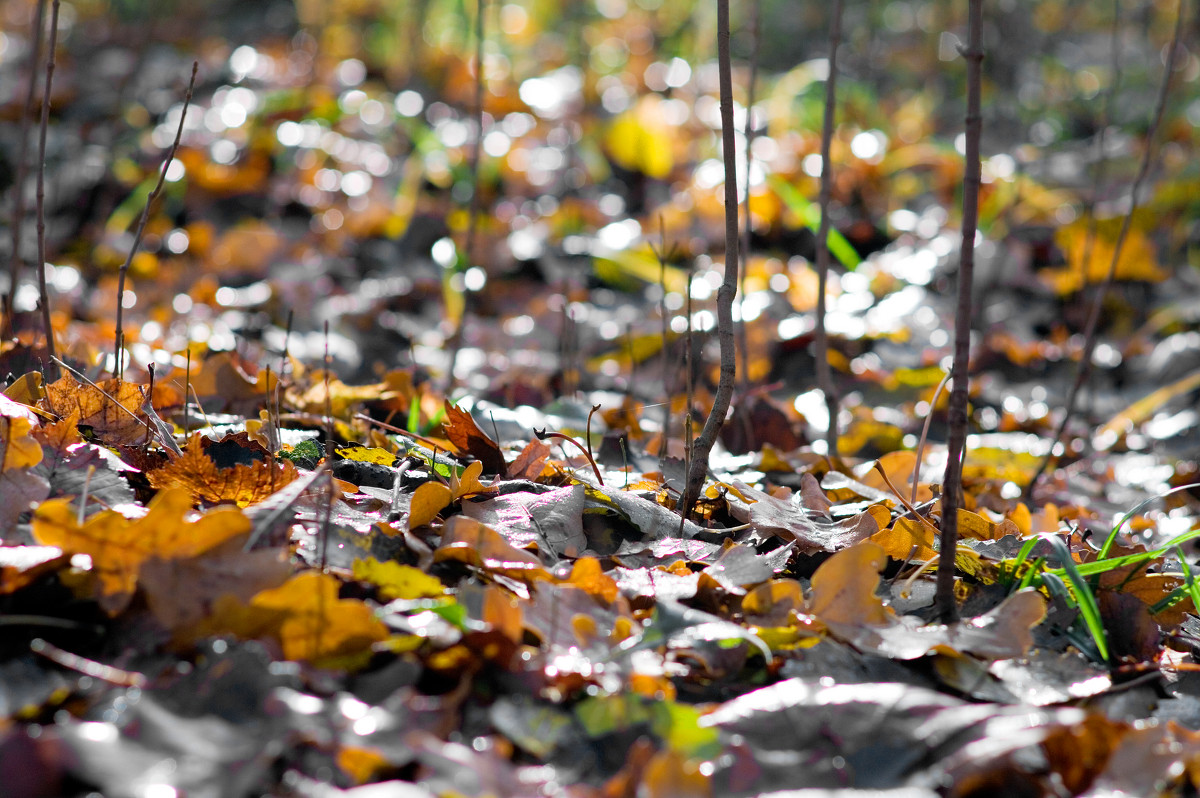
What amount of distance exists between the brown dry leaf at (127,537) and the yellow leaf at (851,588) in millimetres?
604

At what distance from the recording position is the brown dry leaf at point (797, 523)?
1.20 m

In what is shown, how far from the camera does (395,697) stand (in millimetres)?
794

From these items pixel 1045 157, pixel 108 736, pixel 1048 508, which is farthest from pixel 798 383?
pixel 1045 157

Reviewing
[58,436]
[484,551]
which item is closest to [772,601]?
[484,551]

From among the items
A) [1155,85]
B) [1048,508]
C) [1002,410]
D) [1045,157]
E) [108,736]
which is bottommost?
[1002,410]

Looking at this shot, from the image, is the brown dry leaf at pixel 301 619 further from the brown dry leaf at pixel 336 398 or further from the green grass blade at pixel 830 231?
the green grass blade at pixel 830 231

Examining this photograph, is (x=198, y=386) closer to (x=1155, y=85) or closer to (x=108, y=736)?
(x=108, y=736)

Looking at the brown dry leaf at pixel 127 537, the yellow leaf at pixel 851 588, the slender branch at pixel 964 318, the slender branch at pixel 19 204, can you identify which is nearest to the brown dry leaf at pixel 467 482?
the brown dry leaf at pixel 127 537

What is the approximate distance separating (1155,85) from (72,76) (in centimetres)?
612

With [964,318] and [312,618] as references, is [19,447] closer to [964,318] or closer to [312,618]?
[312,618]

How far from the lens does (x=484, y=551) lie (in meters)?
1.02

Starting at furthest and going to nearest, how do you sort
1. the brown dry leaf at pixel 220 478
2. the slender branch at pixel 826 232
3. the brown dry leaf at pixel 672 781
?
1. the slender branch at pixel 826 232
2. the brown dry leaf at pixel 220 478
3. the brown dry leaf at pixel 672 781

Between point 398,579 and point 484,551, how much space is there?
0.11 meters

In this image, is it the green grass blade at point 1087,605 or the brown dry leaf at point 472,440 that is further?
the brown dry leaf at point 472,440
